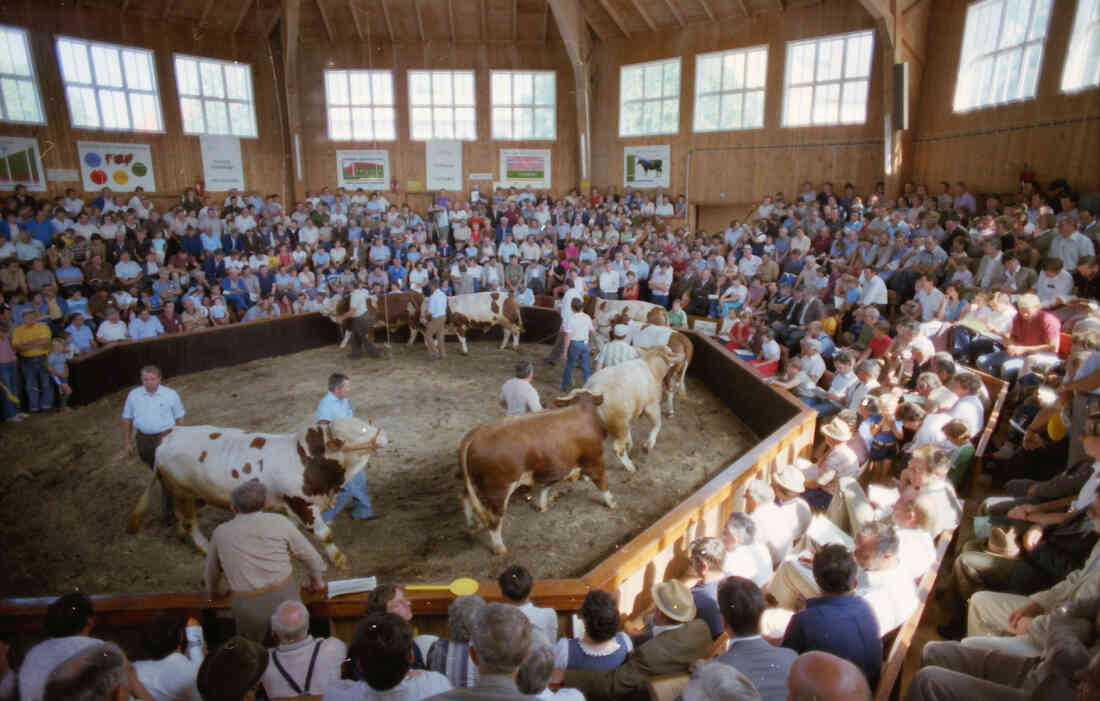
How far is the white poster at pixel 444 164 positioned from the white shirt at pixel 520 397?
1899cm

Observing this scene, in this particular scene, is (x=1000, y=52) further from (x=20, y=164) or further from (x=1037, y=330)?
(x=20, y=164)

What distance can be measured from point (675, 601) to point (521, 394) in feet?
12.0

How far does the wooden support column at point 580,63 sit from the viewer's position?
20983mm

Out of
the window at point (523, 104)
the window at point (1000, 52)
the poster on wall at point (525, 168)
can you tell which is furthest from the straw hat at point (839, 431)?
the window at point (523, 104)

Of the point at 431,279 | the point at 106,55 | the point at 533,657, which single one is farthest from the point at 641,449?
the point at 106,55

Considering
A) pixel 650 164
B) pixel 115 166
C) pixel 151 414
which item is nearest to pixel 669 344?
pixel 151 414

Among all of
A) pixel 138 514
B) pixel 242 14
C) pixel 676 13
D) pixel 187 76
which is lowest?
pixel 138 514

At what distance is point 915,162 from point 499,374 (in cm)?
1393

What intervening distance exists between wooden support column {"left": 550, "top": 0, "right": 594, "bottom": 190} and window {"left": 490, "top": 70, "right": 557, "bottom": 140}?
1.12m

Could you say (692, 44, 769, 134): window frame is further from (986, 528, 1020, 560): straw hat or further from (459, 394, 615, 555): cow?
(986, 528, 1020, 560): straw hat

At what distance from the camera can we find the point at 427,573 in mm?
5875

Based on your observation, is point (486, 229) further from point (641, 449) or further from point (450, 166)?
point (641, 449)

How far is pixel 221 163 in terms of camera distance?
21250 mm

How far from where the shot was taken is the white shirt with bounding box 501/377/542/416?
23.1 ft
